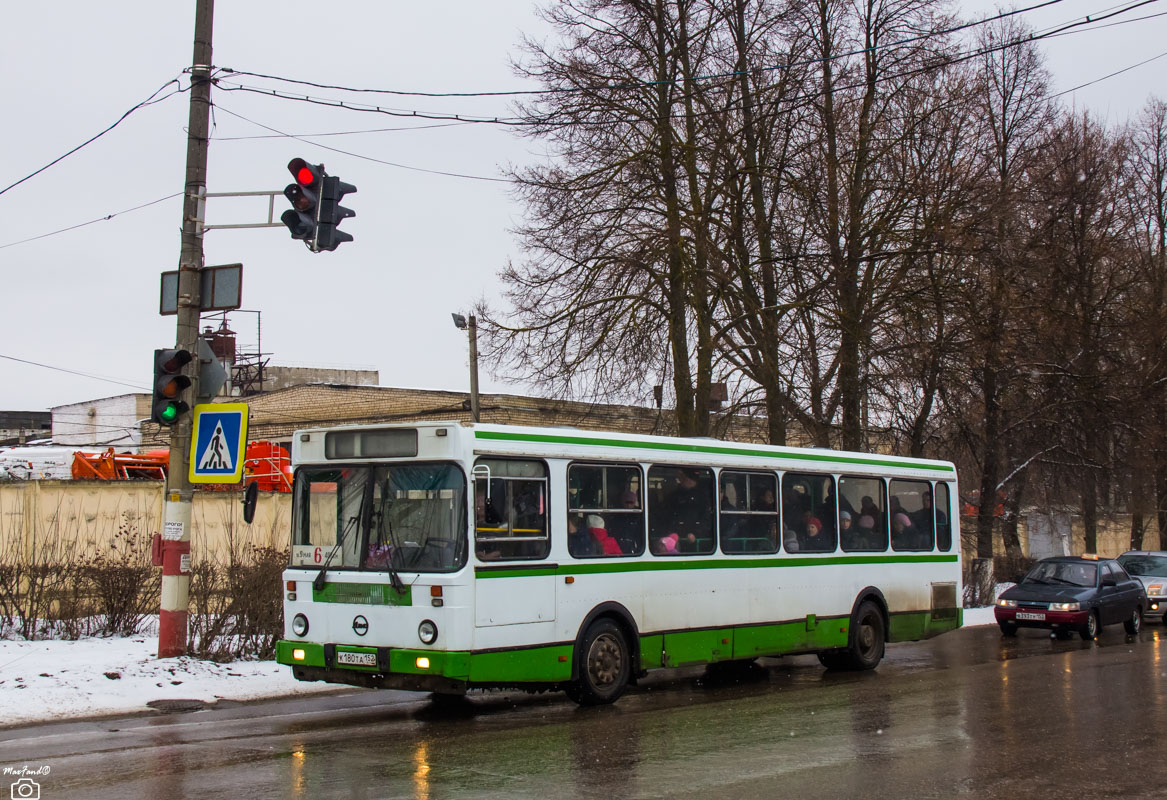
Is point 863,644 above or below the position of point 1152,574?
below

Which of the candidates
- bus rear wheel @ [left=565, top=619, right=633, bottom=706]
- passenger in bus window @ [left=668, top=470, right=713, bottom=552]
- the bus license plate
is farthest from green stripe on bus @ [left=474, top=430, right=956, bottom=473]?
the bus license plate

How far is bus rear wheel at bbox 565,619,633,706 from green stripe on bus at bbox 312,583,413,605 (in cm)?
187

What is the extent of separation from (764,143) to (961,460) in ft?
45.9

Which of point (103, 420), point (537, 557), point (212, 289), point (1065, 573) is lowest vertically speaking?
point (1065, 573)

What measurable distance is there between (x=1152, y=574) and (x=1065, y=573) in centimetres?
517

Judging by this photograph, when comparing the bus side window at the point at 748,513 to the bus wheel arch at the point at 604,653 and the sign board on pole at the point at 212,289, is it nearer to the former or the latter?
the bus wheel arch at the point at 604,653

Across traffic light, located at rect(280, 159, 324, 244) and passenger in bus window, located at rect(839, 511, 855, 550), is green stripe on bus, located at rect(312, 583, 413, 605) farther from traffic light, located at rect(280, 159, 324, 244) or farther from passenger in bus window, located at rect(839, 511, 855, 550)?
passenger in bus window, located at rect(839, 511, 855, 550)

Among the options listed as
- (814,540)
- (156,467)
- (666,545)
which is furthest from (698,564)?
(156,467)

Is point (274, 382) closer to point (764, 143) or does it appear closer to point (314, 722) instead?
point (764, 143)

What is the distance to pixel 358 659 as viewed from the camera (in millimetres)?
10641

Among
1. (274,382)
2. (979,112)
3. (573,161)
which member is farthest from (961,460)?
(274,382)

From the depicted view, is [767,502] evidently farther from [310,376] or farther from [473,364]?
[310,376]

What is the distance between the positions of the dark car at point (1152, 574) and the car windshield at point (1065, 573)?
3236 mm

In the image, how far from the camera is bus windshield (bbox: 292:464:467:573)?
10.5m
